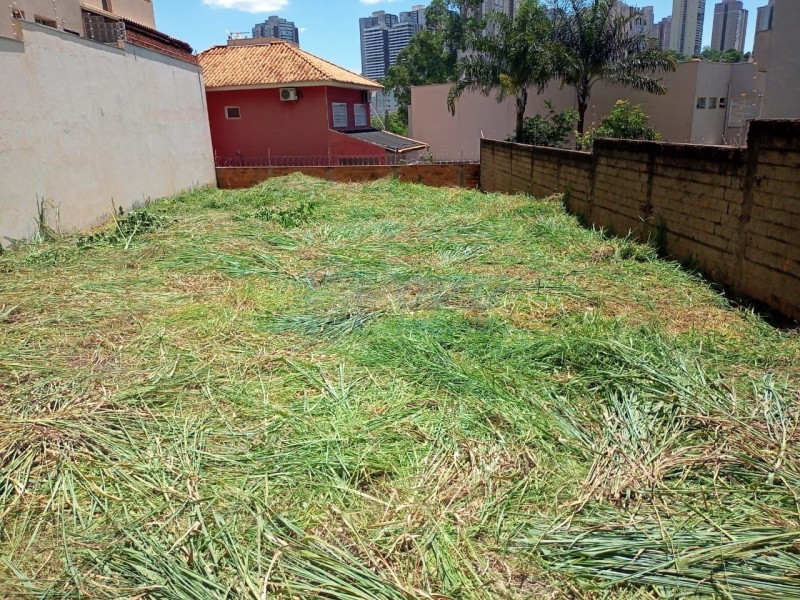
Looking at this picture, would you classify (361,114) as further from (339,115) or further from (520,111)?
(520,111)

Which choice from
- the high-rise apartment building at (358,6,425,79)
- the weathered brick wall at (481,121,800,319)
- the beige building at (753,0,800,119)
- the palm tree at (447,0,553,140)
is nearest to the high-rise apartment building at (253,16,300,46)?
the high-rise apartment building at (358,6,425,79)

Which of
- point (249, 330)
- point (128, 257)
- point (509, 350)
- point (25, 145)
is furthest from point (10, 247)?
point (509, 350)

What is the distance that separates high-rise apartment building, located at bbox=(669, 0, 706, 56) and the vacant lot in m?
81.9

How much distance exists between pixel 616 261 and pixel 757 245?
1659 mm

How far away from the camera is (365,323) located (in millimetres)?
4848

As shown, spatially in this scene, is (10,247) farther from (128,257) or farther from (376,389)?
(376,389)

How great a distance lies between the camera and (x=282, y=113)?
72.0ft

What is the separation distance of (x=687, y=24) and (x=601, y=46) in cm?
6868

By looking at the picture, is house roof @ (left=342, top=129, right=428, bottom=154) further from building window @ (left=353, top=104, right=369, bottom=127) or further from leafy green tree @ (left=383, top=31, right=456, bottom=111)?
leafy green tree @ (left=383, top=31, right=456, bottom=111)

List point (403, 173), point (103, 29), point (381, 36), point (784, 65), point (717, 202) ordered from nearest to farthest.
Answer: point (717, 202) → point (103, 29) → point (784, 65) → point (403, 173) → point (381, 36)

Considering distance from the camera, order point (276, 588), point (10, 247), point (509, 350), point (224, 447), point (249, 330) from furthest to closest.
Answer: point (10, 247) < point (249, 330) < point (509, 350) < point (224, 447) < point (276, 588)

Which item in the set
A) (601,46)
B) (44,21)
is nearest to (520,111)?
(601,46)

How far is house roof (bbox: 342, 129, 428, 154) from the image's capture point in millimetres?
21391

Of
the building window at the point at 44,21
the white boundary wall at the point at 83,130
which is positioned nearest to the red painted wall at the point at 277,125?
the white boundary wall at the point at 83,130
